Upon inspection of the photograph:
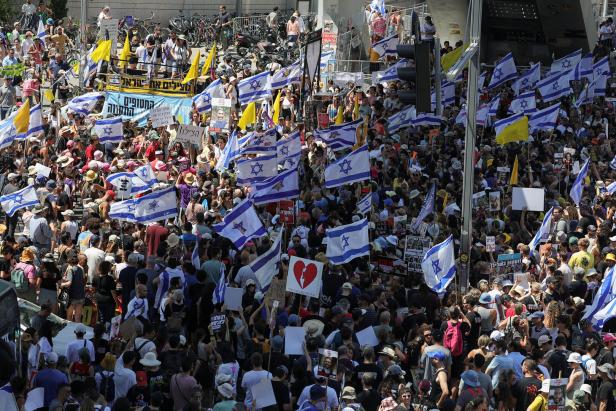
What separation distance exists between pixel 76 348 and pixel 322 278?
4.23 meters

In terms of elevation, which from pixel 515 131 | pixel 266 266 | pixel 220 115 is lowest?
pixel 220 115

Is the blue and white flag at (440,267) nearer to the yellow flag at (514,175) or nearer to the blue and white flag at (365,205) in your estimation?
the blue and white flag at (365,205)

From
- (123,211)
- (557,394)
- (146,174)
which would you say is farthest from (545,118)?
(557,394)

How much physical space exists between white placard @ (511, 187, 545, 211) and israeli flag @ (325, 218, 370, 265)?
4.77 metres

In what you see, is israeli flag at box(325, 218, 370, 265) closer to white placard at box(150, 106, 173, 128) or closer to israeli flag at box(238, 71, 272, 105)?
white placard at box(150, 106, 173, 128)

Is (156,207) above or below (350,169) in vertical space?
below

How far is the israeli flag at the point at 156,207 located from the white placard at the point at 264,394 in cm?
764

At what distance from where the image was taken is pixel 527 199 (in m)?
24.4

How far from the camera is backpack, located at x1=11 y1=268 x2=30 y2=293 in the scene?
770 inches

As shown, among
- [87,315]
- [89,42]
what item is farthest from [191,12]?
[87,315]

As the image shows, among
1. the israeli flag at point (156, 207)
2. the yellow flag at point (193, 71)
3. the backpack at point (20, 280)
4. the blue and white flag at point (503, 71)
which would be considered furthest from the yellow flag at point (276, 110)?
the backpack at point (20, 280)

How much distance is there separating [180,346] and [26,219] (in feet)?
25.2

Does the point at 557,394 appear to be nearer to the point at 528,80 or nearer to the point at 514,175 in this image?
the point at 514,175

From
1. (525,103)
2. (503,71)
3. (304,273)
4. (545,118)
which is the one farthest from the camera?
(503,71)
